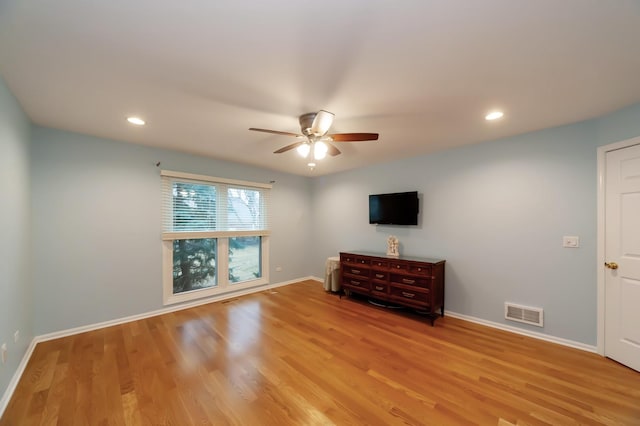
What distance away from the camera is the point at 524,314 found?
2.94 m

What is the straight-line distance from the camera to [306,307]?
3.85 metres

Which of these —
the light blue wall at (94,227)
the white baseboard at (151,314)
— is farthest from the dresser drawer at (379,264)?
the light blue wall at (94,227)

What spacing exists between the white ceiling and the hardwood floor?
2.42 meters

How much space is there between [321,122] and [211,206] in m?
2.86

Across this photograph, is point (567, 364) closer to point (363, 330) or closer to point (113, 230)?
point (363, 330)

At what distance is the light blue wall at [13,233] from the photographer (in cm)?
184

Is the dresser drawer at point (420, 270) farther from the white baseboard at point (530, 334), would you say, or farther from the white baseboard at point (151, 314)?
the white baseboard at point (151, 314)

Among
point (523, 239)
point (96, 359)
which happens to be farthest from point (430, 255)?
point (96, 359)

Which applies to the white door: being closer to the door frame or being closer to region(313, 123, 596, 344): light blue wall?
the door frame

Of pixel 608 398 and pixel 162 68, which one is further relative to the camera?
pixel 608 398

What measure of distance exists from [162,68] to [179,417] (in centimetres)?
244

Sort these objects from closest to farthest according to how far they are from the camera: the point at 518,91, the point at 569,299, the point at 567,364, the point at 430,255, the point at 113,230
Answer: the point at 518,91
the point at 567,364
the point at 569,299
the point at 113,230
the point at 430,255

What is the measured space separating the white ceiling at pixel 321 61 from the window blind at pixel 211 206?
1306 mm

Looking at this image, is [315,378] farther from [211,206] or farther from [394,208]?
[211,206]
